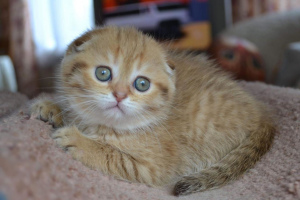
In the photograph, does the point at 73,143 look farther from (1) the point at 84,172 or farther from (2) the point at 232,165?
(2) the point at 232,165

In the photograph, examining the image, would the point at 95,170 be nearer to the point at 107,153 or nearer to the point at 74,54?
the point at 107,153

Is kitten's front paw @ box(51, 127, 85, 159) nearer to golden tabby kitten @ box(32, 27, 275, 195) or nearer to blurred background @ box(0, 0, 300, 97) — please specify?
golden tabby kitten @ box(32, 27, 275, 195)

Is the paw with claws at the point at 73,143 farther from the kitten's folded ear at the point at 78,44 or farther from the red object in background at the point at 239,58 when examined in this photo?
the red object in background at the point at 239,58

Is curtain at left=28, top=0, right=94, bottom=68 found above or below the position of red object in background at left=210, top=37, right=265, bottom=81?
above

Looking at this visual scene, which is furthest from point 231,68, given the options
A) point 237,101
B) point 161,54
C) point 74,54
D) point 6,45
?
point 6,45

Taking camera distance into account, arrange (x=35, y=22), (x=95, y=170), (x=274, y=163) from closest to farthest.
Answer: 1. (x=95, y=170)
2. (x=274, y=163)
3. (x=35, y=22)

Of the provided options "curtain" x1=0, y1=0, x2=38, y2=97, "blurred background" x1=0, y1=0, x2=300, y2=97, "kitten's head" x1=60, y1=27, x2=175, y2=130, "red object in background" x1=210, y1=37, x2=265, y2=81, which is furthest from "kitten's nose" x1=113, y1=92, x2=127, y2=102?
"curtain" x1=0, y1=0, x2=38, y2=97
